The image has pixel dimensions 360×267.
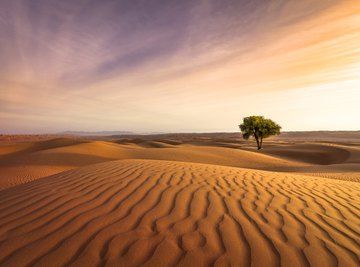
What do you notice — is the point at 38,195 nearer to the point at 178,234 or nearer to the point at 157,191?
the point at 157,191

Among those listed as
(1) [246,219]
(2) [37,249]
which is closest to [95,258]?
(2) [37,249]

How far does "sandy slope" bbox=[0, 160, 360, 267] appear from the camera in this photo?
2.26 m

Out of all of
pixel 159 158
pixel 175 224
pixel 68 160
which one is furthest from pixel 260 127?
pixel 175 224

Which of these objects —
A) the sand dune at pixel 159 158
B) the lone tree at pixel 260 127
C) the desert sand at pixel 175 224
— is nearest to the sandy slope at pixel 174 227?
the desert sand at pixel 175 224

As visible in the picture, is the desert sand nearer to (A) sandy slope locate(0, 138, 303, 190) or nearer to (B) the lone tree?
(A) sandy slope locate(0, 138, 303, 190)

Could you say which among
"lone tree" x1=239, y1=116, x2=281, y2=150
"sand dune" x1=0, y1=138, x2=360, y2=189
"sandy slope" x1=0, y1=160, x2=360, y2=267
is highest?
→ "lone tree" x1=239, y1=116, x2=281, y2=150

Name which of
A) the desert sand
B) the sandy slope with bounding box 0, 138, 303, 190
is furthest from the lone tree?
the desert sand

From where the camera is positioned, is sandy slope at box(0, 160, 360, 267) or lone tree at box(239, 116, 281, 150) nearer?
sandy slope at box(0, 160, 360, 267)

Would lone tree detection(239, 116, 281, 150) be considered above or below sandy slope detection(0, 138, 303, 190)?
above

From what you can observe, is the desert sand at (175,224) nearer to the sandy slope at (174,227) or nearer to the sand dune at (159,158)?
the sandy slope at (174,227)

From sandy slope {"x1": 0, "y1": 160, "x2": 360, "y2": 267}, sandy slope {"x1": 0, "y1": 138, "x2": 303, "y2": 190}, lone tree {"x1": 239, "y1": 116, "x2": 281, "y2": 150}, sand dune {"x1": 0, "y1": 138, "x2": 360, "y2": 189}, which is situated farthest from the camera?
lone tree {"x1": 239, "y1": 116, "x2": 281, "y2": 150}

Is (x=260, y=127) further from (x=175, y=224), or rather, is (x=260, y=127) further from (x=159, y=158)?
(x=175, y=224)

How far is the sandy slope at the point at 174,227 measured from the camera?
7.42 feet

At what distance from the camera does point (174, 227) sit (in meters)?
2.83
